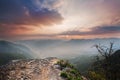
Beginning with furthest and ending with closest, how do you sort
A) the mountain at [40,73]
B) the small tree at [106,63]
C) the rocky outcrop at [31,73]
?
the small tree at [106,63]
the rocky outcrop at [31,73]
the mountain at [40,73]

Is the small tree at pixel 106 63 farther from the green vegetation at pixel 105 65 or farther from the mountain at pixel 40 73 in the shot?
the mountain at pixel 40 73

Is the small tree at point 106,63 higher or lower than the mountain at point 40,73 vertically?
lower

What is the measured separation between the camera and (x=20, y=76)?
3000 centimetres

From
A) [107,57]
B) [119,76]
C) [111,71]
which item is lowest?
[119,76]

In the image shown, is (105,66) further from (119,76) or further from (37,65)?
(37,65)

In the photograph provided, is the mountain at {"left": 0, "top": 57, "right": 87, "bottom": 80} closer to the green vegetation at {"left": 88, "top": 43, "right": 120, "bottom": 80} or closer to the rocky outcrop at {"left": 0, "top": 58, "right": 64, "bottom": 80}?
the rocky outcrop at {"left": 0, "top": 58, "right": 64, "bottom": 80}

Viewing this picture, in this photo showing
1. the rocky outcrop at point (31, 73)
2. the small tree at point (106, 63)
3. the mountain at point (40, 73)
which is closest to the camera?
the mountain at point (40, 73)

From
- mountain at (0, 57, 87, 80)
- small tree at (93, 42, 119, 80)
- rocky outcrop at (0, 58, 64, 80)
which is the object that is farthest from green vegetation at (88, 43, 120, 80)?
rocky outcrop at (0, 58, 64, 80)

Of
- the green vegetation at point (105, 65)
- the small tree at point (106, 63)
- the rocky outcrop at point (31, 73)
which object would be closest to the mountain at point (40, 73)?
the rocky outcrop at point (31, 73)

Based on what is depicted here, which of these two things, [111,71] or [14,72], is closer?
[14,72]

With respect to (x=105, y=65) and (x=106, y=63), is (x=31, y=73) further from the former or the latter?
(x=105, y=65)

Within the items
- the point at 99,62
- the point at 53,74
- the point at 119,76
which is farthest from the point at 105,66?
the point at 53,74

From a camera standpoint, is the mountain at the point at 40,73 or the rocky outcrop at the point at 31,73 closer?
the mountain at the point at 40,73

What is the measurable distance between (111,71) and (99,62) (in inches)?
248
